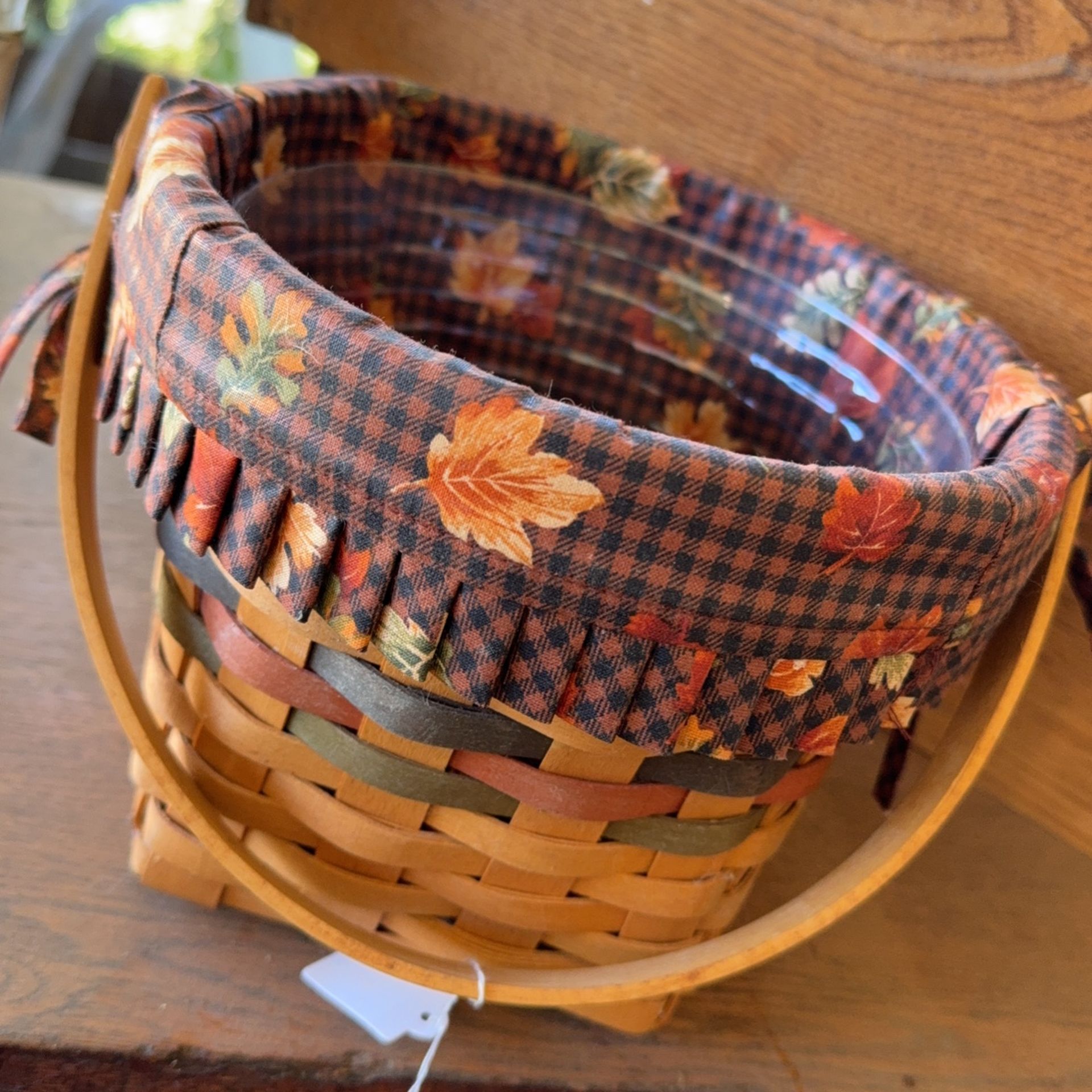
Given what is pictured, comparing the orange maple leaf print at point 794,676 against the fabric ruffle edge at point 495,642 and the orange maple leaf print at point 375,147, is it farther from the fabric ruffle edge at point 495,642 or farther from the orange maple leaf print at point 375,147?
the orange maple leaf print at point 375,147

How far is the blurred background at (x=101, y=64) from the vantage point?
125 cm

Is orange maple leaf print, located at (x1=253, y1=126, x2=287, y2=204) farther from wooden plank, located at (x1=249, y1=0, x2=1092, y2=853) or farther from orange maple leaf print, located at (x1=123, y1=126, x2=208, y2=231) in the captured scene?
wooden plank, located at (x1=249, y1=0, x2=1092, y2=853)

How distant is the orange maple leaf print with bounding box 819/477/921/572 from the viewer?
0.27 meters

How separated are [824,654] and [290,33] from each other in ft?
2.46

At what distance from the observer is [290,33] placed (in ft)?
2.74

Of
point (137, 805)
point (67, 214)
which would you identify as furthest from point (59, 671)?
point (67, 214)

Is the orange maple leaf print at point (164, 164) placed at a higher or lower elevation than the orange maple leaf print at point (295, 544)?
higher

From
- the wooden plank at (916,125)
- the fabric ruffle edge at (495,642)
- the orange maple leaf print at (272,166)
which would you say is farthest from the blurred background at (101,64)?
the fabric ruffle edge at (495,642)

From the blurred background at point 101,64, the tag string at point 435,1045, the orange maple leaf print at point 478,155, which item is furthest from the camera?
the blurred background at point 101,64

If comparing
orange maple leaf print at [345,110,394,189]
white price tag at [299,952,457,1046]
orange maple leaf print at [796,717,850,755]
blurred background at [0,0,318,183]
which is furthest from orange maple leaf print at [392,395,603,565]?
blurred background at [0,0,318,183]

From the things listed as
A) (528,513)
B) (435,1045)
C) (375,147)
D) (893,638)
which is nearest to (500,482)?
(528,513)

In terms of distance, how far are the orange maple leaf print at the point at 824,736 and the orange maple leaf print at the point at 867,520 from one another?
0.20 feet

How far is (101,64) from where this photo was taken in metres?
1.34

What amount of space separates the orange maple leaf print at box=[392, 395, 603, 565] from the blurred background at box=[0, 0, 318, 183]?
995 millimetres
